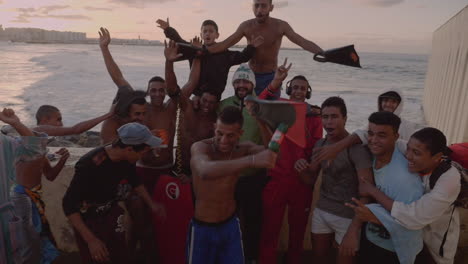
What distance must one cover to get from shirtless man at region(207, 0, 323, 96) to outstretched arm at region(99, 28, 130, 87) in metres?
1.20

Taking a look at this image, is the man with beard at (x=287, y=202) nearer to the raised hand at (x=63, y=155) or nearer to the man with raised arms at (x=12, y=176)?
the raised hand at (x=63, y=155)

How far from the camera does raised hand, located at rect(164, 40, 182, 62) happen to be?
13.0 feet

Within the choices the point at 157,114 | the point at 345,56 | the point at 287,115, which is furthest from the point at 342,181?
the point at 157,114

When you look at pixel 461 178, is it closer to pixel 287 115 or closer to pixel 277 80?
pixel 287 115

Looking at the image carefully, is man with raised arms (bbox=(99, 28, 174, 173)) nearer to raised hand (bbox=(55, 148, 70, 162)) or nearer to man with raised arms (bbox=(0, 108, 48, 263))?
raised hand (bbox=(55, 148, 70, 162))

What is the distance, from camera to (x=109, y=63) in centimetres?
421

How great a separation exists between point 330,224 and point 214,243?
106 centimetres

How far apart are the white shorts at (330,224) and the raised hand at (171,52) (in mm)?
2312

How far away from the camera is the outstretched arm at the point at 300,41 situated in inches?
170

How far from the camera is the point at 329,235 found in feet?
10.2

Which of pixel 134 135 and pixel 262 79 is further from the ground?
pixel 262 79

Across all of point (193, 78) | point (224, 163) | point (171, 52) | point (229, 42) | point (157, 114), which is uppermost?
point (229, 42)

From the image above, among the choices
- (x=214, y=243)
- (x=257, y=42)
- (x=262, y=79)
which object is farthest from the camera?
(x=262, y=79)

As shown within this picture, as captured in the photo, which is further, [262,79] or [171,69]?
[262,79]
